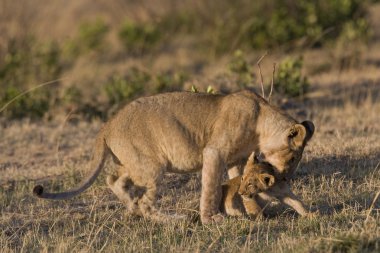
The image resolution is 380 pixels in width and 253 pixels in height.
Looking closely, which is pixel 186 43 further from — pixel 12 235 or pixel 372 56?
pixel 12 235

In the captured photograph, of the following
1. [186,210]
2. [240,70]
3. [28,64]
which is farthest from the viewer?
[28,64]

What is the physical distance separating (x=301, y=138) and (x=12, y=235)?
2958 mm

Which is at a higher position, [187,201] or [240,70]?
[240,70]

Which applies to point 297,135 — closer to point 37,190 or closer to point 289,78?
point 37,190

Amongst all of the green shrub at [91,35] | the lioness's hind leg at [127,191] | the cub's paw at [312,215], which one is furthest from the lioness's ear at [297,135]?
the green shrub at [91,35]

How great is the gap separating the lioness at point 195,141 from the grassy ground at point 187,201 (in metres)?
0.37

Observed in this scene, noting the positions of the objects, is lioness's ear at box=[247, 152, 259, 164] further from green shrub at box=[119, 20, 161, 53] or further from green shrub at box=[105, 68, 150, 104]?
green shrub at box=[119, 20, 161, 53]

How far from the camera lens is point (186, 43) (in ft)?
76.4

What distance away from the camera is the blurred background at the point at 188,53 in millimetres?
14422

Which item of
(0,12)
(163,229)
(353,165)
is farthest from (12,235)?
(0,12)

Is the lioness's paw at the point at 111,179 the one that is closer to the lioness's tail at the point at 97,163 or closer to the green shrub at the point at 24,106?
the lioness's tail at the point at 97,163

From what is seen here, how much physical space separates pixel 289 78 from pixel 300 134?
22.2 ft

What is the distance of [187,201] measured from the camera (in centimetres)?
838

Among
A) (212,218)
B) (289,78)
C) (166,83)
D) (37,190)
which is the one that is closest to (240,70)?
(289,78)
